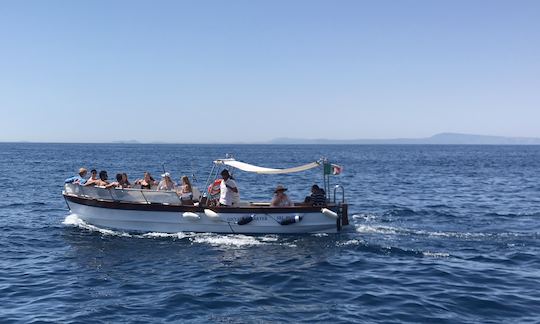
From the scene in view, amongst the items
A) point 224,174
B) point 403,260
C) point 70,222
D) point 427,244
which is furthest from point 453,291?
point 70,222

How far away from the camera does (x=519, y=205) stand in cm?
2911

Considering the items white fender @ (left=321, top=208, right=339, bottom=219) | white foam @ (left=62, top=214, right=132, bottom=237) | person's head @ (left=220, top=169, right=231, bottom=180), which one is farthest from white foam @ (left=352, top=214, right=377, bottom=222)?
white foam @ (left=62, top=214, right=132, bottom=237)

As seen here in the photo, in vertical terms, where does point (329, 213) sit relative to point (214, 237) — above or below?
above

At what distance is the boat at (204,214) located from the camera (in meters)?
19.7

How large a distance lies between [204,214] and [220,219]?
0.65 metres

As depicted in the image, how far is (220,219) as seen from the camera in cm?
1995

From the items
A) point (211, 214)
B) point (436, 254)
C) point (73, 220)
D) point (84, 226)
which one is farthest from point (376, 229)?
point (73, 220)

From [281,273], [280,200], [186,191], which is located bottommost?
[281,273]

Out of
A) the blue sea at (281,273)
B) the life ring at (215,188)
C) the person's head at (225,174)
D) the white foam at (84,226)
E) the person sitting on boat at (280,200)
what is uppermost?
the person's head at (225,174)

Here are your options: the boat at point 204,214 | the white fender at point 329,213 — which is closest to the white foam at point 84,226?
the boat at point 204,214

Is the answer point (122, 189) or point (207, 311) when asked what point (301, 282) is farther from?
point (122, 189)

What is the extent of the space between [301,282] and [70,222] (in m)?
13.4

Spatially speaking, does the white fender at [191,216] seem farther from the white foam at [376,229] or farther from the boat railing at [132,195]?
the white foam at [376,229]

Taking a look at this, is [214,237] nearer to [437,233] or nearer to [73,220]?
[73,220]
